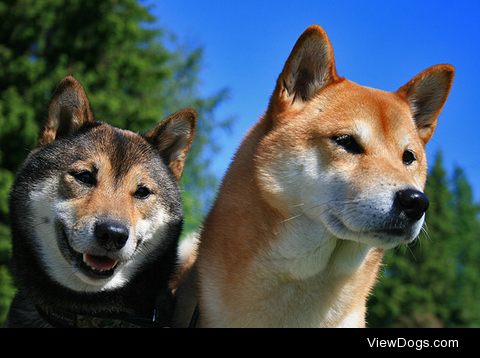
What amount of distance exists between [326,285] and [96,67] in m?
10.7

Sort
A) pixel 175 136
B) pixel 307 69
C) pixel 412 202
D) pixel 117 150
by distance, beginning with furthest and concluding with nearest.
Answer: pixel 175 136
pixel 117 150
pixel 307 69
pixel 412 202

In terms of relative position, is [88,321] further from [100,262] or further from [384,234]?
[384,234]

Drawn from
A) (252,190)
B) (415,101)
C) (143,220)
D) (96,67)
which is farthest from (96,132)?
(96,67)

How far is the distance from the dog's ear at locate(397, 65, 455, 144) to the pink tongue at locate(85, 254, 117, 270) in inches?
94.4

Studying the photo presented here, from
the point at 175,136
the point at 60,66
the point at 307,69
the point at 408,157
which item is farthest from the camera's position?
the point at 60,66

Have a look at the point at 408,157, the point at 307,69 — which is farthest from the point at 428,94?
the point at 307,69

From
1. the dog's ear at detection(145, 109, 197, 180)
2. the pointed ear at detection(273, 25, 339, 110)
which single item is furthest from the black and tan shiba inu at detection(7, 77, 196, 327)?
the pointed ear at detection(273, 25, 339, 110)

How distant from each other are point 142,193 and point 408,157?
6.46ft

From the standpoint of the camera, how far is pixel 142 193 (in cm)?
325

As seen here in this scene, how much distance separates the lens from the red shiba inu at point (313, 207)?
7.73 feet

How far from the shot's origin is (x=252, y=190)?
8.80ft

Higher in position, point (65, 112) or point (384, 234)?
point (65, 112)

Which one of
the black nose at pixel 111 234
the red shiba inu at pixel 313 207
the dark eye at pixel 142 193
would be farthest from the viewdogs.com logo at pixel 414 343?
the dark eye at pixel 142 193

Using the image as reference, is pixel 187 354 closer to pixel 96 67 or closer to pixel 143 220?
pixel 143 220
